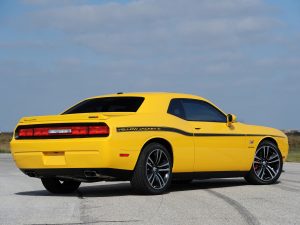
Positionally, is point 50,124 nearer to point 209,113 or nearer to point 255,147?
point 209,113

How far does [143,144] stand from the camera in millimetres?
10438

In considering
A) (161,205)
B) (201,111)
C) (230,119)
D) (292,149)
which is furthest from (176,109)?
(292,149)

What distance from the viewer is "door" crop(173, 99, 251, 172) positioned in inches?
452

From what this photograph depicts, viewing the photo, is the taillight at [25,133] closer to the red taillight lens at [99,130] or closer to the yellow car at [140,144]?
the yellow car at [140,144]

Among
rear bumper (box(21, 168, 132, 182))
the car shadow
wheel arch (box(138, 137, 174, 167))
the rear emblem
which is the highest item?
the rear emblem

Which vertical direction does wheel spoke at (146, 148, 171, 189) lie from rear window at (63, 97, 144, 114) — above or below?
below

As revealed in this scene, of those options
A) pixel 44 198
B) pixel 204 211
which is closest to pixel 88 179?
pixel 44 198

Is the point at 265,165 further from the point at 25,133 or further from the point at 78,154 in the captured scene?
the point at 25,133

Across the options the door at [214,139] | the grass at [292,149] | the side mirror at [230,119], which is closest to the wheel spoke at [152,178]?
the door at [214,139]

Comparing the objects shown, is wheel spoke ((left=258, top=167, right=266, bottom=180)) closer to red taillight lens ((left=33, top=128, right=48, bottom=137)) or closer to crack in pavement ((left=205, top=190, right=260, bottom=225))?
crack in pavement ((left=205, top=190, right=260, bottom=225))

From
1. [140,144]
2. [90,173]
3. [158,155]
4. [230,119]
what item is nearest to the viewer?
[90,173]

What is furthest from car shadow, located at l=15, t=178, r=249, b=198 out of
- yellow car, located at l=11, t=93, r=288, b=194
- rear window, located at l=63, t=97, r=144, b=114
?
rear window, located at l=63, t=97, r=144, b=114

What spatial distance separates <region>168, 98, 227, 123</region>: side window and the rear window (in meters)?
0.58

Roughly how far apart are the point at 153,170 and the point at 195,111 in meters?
1.58
